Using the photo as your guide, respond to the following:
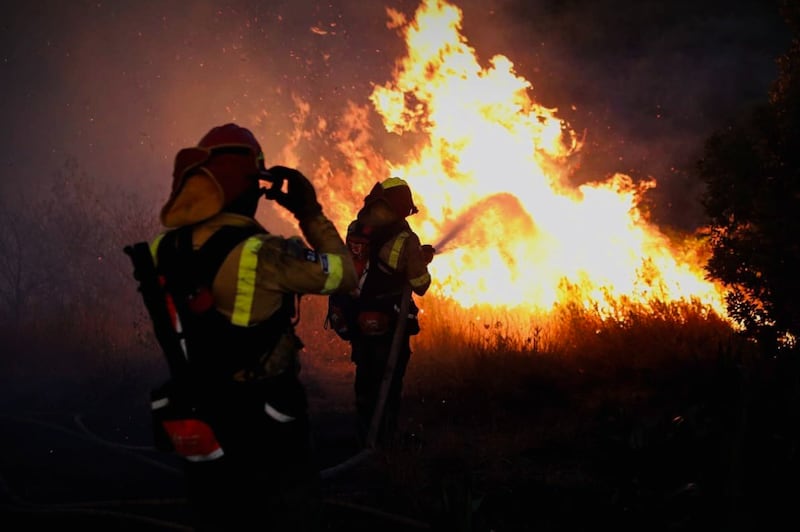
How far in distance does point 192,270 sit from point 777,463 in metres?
3.13

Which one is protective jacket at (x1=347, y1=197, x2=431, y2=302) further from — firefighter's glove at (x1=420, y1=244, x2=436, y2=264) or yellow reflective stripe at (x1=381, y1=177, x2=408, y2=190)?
yellow reflective stripe at (x1=381, y1=177, x2=408, y2=190)

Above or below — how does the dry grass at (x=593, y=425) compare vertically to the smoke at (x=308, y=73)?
below

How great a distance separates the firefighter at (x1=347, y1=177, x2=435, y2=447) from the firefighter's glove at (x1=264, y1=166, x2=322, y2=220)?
8.14 ft

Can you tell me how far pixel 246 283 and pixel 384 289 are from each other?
3051 mm

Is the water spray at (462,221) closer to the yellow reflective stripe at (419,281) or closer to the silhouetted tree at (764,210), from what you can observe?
the silhouetted tree at (764,210)

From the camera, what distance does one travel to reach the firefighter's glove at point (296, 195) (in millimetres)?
2754

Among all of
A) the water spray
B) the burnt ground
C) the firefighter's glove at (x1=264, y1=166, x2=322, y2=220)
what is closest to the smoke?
the water spray

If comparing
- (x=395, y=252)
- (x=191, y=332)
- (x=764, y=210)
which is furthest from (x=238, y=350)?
(x=764, y=210)

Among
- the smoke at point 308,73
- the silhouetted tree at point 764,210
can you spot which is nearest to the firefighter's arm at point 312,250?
the silhouetted tree at point 764,210

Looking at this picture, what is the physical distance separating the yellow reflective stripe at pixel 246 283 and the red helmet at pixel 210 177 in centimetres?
23

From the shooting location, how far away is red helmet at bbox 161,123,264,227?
2.52 meters

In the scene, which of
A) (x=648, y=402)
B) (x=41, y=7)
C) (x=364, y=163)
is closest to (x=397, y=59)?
(x=364, y=163)

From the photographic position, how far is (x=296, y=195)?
282 cm

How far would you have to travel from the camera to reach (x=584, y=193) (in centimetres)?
954
